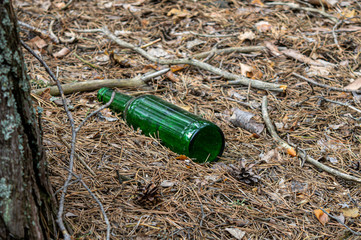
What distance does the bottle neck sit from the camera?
2.86m

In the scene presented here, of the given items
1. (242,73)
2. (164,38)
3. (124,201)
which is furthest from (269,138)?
(164,38)

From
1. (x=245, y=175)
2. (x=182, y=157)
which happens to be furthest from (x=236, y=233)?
(x=182, y=157)

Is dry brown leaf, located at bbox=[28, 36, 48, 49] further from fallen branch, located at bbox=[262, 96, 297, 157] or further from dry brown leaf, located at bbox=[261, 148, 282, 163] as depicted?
dry brown leaf, located at bbox=[261, 148, 282, 163]

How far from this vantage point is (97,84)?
321 centimetres

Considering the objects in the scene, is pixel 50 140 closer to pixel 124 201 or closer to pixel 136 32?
pixel 124 201

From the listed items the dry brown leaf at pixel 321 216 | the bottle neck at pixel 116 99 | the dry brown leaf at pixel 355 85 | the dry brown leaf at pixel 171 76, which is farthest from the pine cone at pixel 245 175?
the dry brown leaf at pixel 355 85

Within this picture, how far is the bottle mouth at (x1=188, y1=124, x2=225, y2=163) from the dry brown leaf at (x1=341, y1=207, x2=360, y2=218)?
0.87 meters

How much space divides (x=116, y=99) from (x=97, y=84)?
0.38 metres

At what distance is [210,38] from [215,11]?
0.73 meters

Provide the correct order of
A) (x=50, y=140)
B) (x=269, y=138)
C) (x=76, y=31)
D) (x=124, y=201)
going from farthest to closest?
1. (x=76, y=31)
2. (x=269, y=138)
3. (x=50, y=140)
4. (x=124, y=201)

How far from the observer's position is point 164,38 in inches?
165

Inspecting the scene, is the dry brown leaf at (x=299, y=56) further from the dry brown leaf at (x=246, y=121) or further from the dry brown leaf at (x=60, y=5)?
the dry brown leaf at (x=60, y=5)

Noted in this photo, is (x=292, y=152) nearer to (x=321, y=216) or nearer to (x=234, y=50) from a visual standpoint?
(x=321, y=216)

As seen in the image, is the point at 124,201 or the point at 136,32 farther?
the point at 136,32
